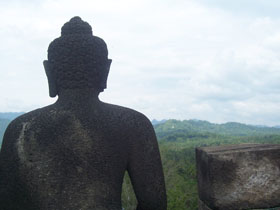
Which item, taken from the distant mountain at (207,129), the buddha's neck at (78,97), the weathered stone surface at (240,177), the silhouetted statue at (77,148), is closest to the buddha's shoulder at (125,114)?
the silhouetted statue at (77,148)

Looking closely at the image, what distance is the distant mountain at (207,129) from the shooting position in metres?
106

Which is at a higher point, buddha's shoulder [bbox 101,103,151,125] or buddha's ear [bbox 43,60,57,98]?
buddha's ear [bbox 43,60,57,98]

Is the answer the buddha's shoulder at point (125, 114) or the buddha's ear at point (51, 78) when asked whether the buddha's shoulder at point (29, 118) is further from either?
the buddha's shoulder at point (125, 114)

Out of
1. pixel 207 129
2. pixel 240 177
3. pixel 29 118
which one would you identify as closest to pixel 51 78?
pixel 29 118

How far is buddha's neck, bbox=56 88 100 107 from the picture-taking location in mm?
2330

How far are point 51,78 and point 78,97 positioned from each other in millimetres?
310

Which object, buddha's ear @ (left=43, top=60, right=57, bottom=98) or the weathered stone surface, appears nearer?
buddha's ear @ (left=43, top=60, right=57, bottom=98)

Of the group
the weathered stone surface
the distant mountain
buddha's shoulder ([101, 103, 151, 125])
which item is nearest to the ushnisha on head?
buddha's shoulder ([101, 103, 151, 125])

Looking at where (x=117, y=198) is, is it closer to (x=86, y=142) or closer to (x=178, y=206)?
(x=86, y=142)

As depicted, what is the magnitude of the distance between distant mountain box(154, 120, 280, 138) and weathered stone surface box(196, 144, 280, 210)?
9723 centimetres

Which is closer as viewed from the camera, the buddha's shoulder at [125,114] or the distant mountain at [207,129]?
the buddha's shoulder at [125,114]

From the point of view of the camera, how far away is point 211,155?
3.03 m

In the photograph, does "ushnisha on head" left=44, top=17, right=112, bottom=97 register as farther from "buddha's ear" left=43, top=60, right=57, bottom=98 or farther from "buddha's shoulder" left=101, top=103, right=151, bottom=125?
"buddha's shoulder" left=101, top=103, right=151, bottom=125

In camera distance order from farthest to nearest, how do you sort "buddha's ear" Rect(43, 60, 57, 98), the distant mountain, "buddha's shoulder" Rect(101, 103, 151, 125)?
the distant mountain, "buddha's ear" Rect(43, 60, 57, 98), "buddha's shoulder" Rect(101, 103, 151, 125)
